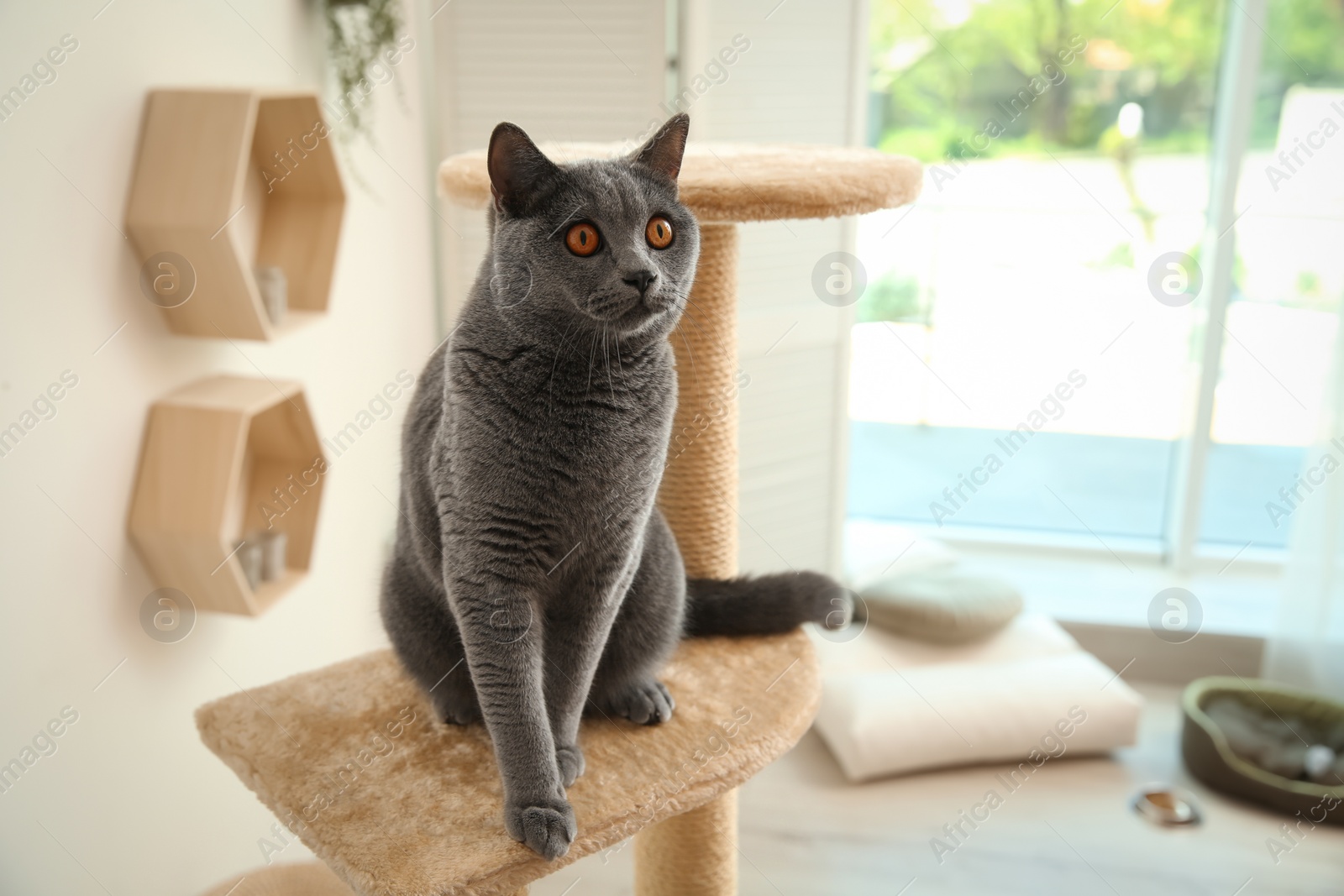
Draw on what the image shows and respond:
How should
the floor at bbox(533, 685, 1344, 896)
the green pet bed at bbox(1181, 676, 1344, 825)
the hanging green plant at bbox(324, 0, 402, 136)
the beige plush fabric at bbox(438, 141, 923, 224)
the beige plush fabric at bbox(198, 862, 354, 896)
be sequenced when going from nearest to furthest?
the beige plush fabric at bbox(438, 141, 923, 224), the beige plush fabric at bbox(198, 862, 354, 896), the hanging green plant at bbox(324, 0, 402, 136), the floor at bbox(533, 685, 1344, 896), the green pet bed at bbox(1181, 676, 1344, 825)

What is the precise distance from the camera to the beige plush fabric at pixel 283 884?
4.76 feet

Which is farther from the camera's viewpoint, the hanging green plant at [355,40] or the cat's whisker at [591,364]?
the hanging green plant at [355,40]

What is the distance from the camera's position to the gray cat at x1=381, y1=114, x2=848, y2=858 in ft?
2.84

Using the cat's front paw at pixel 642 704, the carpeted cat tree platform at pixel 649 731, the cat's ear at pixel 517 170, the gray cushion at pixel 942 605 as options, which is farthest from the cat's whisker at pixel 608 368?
the gray cushion at pixel 942 605

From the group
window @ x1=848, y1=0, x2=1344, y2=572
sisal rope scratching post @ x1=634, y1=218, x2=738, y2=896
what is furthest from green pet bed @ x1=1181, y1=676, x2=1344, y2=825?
sisal rope scratching post @ x1=634, y1=218, x2=738, y2=896

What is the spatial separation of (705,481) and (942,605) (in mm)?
1270

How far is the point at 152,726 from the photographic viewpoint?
1.43 meters

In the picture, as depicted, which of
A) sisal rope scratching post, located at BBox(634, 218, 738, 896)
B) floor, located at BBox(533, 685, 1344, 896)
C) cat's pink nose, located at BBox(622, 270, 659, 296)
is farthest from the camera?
floor, located at BBox(533, 685, 1344, 896)

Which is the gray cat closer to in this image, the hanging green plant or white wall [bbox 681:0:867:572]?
the hanging green plant

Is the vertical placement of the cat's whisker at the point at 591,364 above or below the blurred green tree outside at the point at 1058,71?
below

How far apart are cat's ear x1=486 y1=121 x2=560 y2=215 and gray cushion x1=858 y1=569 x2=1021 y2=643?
5.60ft

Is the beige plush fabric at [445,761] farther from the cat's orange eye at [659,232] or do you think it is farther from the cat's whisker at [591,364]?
the cat's orange eye at [659,232]

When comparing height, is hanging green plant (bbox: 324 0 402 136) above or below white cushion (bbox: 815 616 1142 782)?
above

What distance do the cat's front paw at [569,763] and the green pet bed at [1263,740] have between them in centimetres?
171
